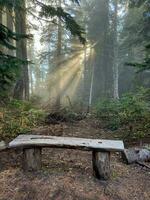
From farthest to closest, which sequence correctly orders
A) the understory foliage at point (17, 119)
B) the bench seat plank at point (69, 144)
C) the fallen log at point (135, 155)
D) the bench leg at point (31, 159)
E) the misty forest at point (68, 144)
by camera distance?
the understory foliage at point (17, 119) → the fallen log at point (135, 155) → the bench leg at point (31, 159) → the bench seat plank at point (69, 144) → the misty forest at point (68, 144)

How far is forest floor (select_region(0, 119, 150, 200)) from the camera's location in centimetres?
415

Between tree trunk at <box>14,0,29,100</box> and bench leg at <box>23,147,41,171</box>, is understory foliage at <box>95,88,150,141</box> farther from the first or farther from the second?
tree trunk at <box>14,0,29,100</box>

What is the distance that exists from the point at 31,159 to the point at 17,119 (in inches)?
158

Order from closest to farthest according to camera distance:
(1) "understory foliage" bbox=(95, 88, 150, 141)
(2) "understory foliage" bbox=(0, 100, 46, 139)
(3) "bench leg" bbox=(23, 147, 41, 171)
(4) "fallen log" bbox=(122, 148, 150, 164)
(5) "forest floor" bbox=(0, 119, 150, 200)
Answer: (5) "forest floor" bbox=(0, 119, 150, 200) → (3) "bench leg" bbox=(23, 147, 41, 171) → (4) "fallen log" bbox=(122, 148, 150, 164) → (2) "understory foliage" bbox=(0, 100, 46, 139) → (1) "understory foliage" bbox=(95, 88, 150, 141)

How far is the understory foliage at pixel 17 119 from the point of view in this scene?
7.48 meters

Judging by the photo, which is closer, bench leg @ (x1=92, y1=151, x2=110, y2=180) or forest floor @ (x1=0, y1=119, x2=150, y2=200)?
forest floor @ (x1=0, y1=119, x2=150, y2=200)

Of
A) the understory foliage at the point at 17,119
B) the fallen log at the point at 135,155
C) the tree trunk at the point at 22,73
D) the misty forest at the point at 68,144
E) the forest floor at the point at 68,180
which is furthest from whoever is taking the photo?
the tree trunk at the point at 22,73

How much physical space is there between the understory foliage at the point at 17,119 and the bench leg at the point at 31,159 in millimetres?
2484

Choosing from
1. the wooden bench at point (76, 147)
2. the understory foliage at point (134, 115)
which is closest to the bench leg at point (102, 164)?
the wooden bench at point (76, 147)

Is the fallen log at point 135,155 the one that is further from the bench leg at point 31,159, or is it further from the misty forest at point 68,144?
the bench leg at point 31,159

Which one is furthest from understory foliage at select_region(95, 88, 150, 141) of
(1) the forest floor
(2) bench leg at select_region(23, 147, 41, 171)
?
(2) bench leg at select_region(23, 147, 41, 171)

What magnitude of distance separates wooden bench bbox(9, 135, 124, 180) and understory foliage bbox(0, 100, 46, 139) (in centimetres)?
252

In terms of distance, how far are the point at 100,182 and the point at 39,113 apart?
5.94 metres

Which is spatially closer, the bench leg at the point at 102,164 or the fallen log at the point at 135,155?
the bench leg at the point at 102,164
